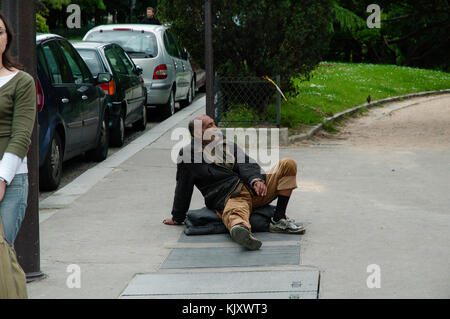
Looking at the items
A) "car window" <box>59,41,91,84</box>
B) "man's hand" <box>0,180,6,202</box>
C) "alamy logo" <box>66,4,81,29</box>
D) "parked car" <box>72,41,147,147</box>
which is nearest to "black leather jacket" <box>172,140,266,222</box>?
"man's hand" <box>0,180,6,202</box>

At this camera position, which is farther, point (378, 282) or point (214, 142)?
point (214, 142)

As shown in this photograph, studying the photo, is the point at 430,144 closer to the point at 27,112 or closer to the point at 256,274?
the point at 256,274

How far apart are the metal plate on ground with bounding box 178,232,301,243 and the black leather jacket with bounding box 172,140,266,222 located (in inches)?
8.9

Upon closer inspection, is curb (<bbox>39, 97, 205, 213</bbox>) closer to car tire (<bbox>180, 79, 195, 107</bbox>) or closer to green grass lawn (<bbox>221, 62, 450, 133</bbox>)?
green grass lawn (<bbox>221, 62, 450, 133</bbox>)

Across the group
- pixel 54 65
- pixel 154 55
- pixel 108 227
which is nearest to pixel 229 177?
pixel 108 227

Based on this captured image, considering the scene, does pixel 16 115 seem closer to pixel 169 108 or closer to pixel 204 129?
pixel 204 129

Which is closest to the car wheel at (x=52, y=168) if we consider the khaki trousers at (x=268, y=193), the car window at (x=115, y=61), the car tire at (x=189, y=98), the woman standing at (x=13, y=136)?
the khaki trousers at (x=268, y=193)

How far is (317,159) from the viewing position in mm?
10938

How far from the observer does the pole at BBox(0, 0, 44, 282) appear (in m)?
5.20

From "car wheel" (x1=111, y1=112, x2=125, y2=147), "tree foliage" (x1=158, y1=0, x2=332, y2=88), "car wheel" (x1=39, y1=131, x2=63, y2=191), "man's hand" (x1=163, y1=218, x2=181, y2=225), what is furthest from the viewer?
"tree foliage" (x1=158, y1=0, x2=332, y2=88)

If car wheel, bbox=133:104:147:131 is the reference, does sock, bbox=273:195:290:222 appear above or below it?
above

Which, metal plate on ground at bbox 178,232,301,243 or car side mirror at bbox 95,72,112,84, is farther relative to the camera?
car side mirror at bbox 95,72,112,84
